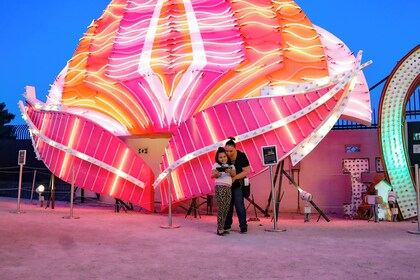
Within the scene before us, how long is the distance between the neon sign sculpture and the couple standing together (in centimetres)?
281

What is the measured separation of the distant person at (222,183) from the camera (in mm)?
9148

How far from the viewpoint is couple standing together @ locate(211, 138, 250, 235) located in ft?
30.1

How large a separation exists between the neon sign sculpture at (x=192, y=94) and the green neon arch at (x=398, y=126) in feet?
4.92

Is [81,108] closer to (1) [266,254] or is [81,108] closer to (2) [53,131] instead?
(2) [53,131]

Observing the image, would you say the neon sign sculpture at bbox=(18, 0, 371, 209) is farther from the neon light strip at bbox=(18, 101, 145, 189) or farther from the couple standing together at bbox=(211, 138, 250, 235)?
the couple standing together at bbox=(211, 138, 250, 235)

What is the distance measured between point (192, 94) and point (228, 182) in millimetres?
5238

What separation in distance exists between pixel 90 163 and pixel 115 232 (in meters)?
5.50

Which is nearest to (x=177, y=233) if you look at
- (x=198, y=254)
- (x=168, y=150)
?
(x=198, y=254)

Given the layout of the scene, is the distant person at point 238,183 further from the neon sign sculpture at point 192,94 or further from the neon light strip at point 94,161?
the neon light strip at point 94,161

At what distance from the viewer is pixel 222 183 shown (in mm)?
9250

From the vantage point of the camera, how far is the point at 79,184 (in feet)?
47.3

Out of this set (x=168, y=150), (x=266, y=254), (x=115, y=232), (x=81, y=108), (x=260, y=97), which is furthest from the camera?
(x=81, y=108)

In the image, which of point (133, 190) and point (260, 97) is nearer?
point (260, 97)

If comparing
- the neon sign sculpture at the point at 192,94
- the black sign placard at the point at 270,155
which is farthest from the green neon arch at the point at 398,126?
the black sign placard at the point at 270,155
